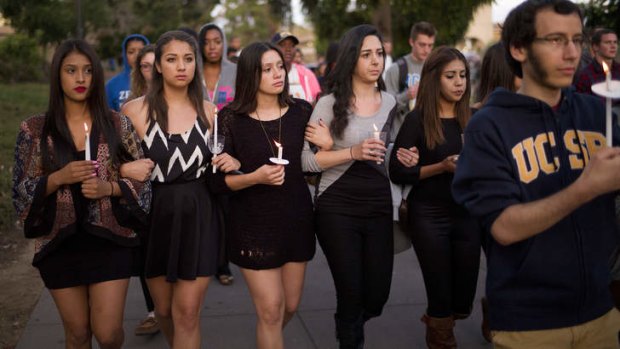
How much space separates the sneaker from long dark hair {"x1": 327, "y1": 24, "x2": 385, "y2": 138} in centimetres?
212

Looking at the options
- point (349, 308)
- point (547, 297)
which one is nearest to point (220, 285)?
point (349, 308)

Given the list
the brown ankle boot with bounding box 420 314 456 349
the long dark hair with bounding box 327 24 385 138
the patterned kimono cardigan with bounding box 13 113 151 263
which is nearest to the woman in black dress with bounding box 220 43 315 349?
the long dark hair with bounding box 327 24 385 138

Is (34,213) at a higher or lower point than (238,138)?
lower

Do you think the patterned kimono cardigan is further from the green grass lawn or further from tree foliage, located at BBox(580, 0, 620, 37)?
tree foliage, located at BBox(580, 0, 620, 37)

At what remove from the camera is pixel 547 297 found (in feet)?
8.14

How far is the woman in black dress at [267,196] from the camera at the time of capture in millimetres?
4180

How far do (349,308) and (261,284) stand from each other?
59cm

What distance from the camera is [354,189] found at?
4.40m

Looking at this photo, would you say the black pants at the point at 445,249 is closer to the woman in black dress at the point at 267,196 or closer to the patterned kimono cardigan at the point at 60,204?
the woman in black dress at the point at 267,196

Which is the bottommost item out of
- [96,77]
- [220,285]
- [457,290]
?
[220,285]

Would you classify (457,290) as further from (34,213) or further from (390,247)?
(34,213)

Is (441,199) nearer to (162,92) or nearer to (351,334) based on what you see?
(351,334)

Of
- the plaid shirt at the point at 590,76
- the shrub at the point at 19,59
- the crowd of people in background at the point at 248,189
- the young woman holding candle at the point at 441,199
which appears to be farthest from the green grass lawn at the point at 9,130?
the shrub at the point at 19,59

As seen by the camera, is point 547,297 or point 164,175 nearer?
point 547,297
